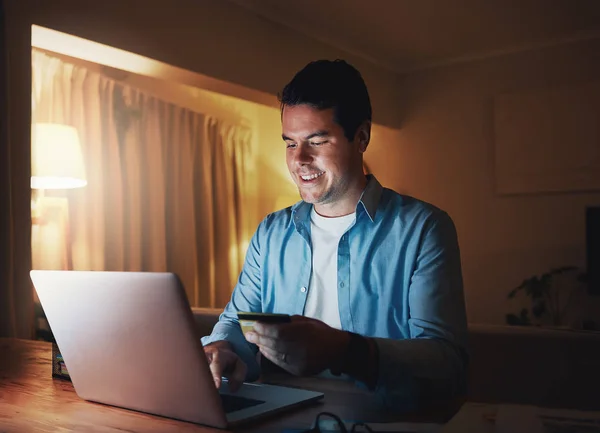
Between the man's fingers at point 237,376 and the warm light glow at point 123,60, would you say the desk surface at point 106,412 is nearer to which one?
the man's fingers at point 237,376

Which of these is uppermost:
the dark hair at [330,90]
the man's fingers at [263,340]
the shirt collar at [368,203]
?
the dark hair at [330,90]

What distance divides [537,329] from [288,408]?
1.15m

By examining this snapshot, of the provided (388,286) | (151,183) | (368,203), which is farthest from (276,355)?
(151,183)

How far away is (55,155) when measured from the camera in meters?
3.08

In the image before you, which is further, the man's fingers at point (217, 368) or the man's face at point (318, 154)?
the man's face at point (318, 154)

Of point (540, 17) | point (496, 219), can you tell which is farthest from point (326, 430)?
point (496, 219)

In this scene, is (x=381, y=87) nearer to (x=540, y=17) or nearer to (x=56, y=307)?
(x=540, y=17)

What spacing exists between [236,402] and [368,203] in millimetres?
715

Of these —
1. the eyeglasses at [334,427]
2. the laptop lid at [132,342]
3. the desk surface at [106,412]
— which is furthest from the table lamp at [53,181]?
the eyeglasses at [334,427]

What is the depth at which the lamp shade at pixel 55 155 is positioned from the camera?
304 centimetres

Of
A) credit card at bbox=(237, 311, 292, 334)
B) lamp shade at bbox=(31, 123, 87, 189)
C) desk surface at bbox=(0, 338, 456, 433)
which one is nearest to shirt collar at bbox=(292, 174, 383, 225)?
desk surface at bbox=(0, 338, 456, 433)

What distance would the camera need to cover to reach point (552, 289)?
466 cm

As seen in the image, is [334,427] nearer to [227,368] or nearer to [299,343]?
[299,343]

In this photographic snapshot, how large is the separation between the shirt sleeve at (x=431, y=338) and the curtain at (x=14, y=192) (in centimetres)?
184
